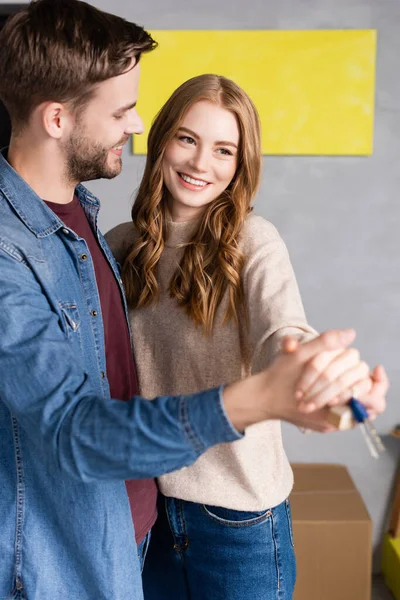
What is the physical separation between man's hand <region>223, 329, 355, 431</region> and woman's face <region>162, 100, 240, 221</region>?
0.61 meters

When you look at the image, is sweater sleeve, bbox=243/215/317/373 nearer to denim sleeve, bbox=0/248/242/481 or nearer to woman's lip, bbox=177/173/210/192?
woman's lip, bbox=177/173/210/192

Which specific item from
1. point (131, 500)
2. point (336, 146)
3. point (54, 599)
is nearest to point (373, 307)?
point (336, 146)

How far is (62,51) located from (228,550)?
3.09 feet

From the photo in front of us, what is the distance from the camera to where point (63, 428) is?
3.06ft

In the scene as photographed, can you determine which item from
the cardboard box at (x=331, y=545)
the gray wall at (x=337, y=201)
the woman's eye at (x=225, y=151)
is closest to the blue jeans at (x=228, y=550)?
the woman's eye at (x=225, y=151)

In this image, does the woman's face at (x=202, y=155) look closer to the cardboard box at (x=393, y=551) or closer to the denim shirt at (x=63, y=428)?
the denim shirt at (x=63, y=428)

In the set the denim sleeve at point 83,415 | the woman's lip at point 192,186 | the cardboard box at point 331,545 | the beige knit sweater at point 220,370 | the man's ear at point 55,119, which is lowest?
the cardboard box at point 331,545

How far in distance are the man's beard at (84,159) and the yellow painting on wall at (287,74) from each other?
1.38 meters

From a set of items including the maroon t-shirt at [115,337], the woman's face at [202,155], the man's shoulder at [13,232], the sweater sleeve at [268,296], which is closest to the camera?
the man's shoulder at [13,232]

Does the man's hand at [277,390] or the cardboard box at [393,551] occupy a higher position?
the man's hand at [277,390]

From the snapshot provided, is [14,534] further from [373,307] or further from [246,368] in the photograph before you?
[373,307]

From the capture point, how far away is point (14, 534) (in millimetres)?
1156

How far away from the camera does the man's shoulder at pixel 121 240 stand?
5.18 feet

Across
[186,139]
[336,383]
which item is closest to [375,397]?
[336,383]
